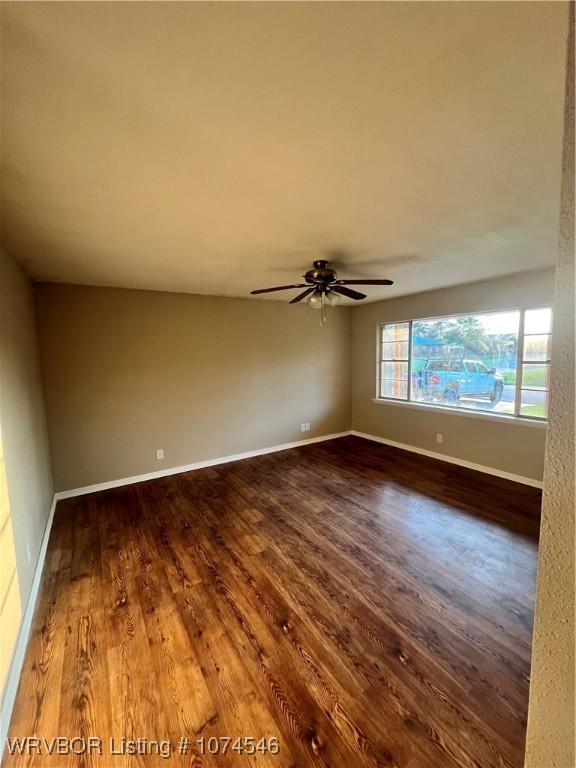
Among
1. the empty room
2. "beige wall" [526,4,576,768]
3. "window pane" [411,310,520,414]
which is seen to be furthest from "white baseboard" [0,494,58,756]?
"window pane" [411,310,520,414]

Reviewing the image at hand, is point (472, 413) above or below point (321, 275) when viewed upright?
below

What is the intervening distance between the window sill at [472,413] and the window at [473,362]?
0.06m

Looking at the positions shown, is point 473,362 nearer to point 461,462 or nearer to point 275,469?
point 461,462

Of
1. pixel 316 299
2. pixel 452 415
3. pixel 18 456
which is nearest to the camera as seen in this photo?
pixel 18 456

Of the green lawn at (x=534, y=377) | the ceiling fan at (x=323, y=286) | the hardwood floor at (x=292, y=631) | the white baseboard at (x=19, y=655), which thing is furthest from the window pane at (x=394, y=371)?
the white baseboard at (x=19, y=655)

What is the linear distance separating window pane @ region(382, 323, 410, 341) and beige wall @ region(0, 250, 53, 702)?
4614 millimetres

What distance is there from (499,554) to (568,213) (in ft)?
8.86

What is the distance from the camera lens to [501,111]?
3.69 feet

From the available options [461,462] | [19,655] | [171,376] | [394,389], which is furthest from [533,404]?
[19,655]

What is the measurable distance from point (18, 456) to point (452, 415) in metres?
4.53

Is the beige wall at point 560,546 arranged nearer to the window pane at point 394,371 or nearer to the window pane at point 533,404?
the window pane at point 533,404

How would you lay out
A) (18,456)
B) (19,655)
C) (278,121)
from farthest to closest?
(18,456), (19,655), (278,121)

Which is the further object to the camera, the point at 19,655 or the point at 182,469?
the point at 182,469

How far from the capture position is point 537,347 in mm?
3443
